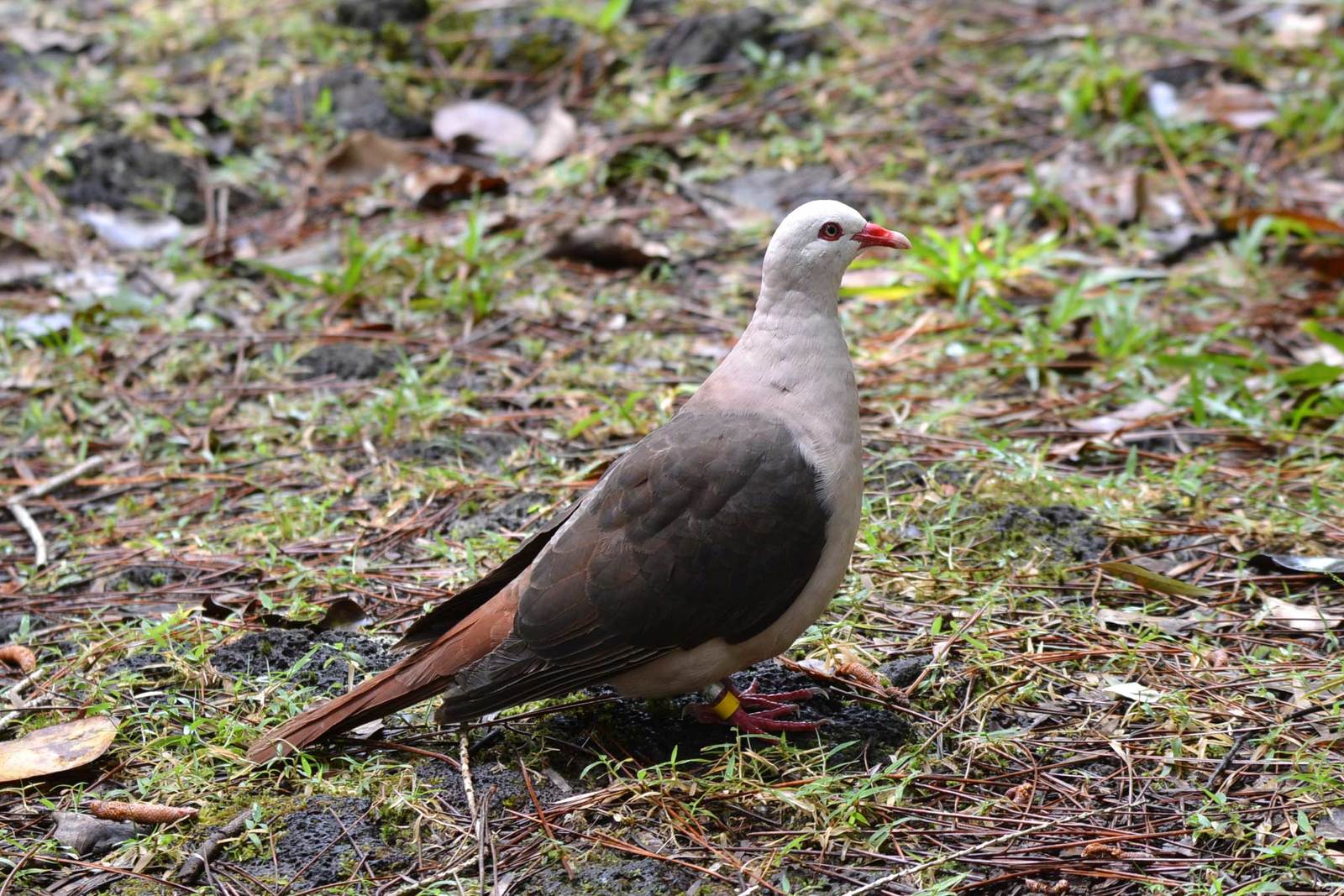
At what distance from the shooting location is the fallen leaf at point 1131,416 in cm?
455

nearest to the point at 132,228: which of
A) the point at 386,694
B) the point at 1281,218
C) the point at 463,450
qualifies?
the point at 463,450

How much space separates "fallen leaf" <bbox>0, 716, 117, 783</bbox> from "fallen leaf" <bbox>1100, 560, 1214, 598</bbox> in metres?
2.56

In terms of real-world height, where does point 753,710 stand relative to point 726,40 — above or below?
below

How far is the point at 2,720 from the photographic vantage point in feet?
10.7

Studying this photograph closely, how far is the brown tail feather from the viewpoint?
10.0 feet

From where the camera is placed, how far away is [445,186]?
6.45 m

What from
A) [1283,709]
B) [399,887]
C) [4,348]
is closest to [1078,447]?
[1283,709]

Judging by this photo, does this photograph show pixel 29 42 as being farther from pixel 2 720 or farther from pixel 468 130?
pixel 2 720

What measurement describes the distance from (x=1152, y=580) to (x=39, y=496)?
3442 millimetres

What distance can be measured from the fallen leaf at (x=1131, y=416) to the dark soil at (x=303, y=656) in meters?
2.43

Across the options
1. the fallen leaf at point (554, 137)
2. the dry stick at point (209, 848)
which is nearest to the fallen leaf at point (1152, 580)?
the dry stick at point (209, 848)

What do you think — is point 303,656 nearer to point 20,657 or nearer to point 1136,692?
point 20,657

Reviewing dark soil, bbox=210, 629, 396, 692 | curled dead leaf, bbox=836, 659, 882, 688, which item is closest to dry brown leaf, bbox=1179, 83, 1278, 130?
curled dead leaf, bbox=836, 659, 882, 688

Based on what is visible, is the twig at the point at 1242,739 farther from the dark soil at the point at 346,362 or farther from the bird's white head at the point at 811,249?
the dark soil at the point at 346,362
